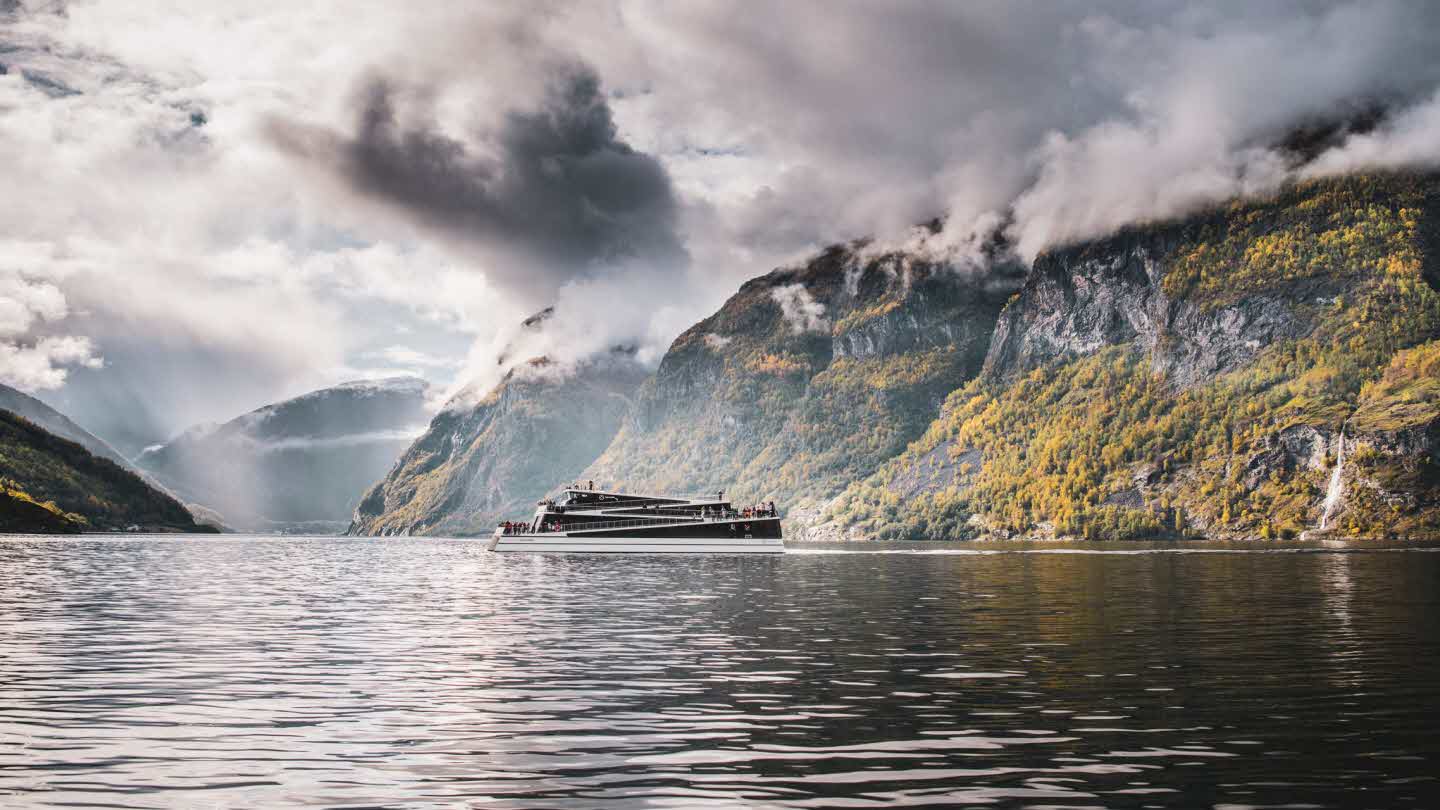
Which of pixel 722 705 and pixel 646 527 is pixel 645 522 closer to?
pixel 646 527

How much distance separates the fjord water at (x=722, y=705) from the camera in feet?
64.9

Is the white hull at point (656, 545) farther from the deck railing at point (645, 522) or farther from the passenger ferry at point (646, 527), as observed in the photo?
the deck railing at point (645, 522)

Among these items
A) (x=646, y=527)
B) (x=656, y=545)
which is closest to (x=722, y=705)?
(x=656, y=545)

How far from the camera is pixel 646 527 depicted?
580 ft

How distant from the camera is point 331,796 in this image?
19.0 m

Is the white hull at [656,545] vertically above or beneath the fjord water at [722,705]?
beneath

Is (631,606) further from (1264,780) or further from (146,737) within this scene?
(1264,780)

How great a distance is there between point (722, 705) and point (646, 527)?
14900 centimetres

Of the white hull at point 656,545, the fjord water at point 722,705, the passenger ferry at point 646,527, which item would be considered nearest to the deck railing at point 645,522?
the passenger ferry at point 646,527

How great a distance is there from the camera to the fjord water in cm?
1978

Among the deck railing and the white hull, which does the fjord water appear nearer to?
the white hull

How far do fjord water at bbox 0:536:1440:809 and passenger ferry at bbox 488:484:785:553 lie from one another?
111734 mm

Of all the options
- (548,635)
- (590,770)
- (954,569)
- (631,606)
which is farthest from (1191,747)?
(954,569)

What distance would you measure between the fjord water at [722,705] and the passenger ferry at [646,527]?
11173cm
